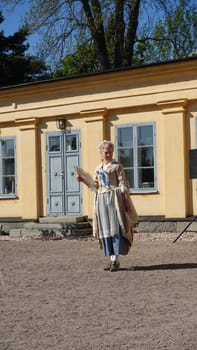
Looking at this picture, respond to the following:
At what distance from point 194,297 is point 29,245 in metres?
7.02

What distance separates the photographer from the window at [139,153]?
14797mm

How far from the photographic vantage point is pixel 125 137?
15188mm

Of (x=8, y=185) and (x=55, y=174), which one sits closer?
(x=55, y=174)

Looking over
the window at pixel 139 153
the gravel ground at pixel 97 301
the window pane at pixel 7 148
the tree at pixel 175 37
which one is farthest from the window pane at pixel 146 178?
the tree at pixel 175 37

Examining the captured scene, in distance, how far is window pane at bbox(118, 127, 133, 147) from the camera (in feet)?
49.5

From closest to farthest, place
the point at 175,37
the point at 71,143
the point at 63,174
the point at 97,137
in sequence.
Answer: the point at 97,137
the point at 71,143
the point at 63,174
the point at 175,37

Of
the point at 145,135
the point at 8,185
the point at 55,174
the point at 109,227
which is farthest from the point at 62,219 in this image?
the point at 109,227

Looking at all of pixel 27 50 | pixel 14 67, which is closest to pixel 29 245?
pixel 14 67

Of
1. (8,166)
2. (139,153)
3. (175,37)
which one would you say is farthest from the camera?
(175,37)

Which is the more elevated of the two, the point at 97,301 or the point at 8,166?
the point at 8,166

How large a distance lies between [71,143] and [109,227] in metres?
7.13

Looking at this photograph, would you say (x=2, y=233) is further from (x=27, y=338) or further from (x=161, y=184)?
(x=27, y=338)

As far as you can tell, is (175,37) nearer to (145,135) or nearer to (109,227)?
(145,135)

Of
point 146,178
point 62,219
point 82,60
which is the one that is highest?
point 82,60
